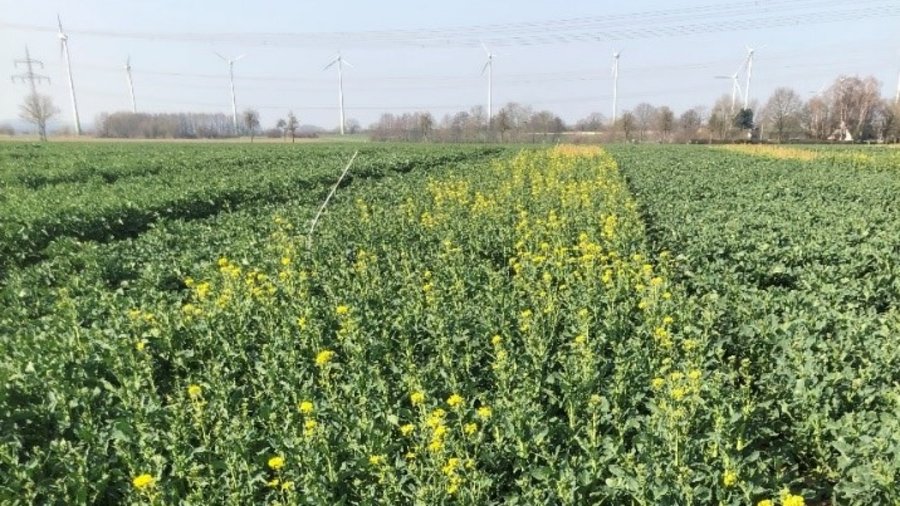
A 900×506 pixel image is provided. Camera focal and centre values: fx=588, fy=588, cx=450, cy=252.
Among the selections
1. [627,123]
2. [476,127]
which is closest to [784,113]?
[627,123]

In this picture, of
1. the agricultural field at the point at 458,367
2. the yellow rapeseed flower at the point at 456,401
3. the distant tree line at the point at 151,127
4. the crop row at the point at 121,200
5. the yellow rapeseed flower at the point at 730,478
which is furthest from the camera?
the distant tree line at the point at 151,127

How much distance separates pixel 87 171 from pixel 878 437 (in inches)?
887

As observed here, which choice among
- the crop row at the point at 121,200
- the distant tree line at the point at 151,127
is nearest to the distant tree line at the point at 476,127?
the distant tree line at the point at 151,127

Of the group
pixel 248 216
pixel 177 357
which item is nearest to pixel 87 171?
pixel 248 216

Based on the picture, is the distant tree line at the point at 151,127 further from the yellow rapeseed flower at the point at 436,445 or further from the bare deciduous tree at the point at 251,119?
the yellow rapeseed flower at the point at 436,445

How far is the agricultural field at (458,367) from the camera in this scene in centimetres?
339

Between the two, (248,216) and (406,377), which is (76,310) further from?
(248,216)

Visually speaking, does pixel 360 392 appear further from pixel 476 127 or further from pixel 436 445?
pixel 476 127

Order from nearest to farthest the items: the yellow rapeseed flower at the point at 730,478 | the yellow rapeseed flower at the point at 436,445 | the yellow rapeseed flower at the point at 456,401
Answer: the yellow rapeseed flower at the point at 730,478
the yellow rapeseed flower at the point at 436,445
the yellow rapeseed flower at the point at 456,401

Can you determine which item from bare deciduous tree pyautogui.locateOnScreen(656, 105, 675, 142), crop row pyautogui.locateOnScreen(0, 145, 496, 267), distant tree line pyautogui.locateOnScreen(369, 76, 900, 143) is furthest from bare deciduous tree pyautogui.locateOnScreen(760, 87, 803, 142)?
crop row pyautogui.locateOnScreen(0, 145, 496, 267)

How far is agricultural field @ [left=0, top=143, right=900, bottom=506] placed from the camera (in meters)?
3.39

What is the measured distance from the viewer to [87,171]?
19938 millimetres

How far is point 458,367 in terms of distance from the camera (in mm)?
4742

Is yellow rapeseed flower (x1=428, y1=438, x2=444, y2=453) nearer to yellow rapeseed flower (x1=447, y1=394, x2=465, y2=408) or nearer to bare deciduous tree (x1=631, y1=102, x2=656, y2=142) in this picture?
yellow rapeseed flower (x1=447, y1=394, x2=465, y2=408)
